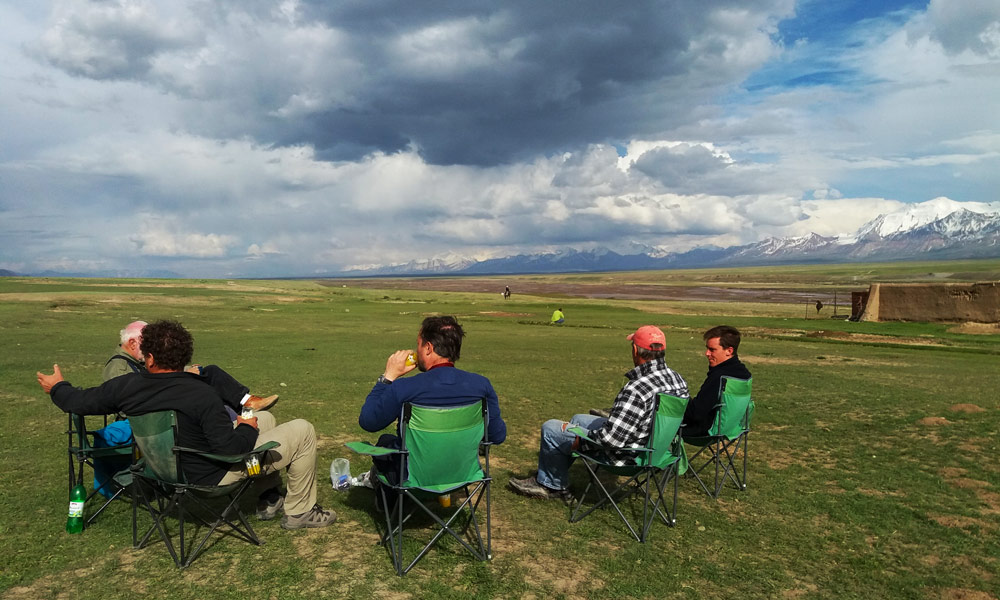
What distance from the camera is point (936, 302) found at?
30.6 m

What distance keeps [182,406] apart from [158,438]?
0.29 m

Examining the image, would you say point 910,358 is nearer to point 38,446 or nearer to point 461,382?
point 461,382

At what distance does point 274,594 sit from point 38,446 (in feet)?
18.5

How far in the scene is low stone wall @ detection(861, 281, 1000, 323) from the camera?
2888 centimetres

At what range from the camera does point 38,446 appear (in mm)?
7758

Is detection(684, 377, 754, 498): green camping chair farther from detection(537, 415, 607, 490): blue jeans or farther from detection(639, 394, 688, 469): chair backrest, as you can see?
detection(537, 415, 607, 490): blue jeans

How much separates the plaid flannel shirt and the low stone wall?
104ft

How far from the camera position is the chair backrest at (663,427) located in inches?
213

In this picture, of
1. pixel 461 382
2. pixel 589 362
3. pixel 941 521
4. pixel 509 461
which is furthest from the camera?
pixel 589 362

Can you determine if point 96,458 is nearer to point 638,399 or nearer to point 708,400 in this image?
point 638,399

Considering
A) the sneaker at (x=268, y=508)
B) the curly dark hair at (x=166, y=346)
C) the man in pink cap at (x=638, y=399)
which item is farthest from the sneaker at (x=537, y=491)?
the curly dark hair at (x=166, y=346)

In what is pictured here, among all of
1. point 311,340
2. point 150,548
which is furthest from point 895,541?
point 311,340

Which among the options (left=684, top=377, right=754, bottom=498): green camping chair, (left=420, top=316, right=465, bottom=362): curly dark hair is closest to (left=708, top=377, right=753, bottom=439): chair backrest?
(left=684, top=377, right=754, bottom=498): green camping chair

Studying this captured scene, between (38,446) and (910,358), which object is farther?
(910,358)
